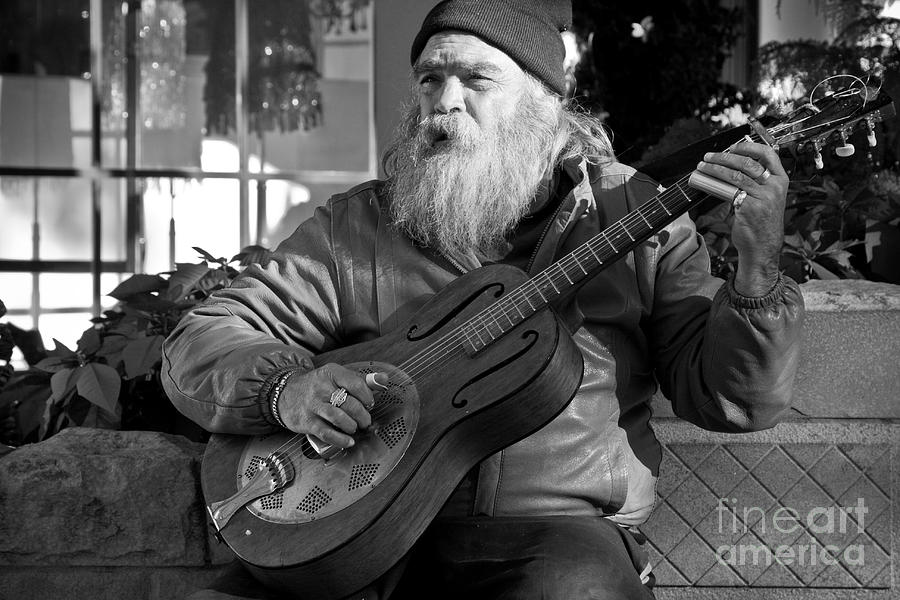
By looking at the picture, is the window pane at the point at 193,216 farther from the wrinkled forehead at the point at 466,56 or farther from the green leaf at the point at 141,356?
the wrinkled forehead at the point at 466,56

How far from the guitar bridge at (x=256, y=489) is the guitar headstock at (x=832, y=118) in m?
1.12

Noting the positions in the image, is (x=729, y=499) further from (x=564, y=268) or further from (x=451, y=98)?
(x=451, y=98)

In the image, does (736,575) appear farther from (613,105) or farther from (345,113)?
(345,113)

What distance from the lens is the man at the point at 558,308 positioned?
2.01 m

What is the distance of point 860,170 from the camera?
11.5 ft

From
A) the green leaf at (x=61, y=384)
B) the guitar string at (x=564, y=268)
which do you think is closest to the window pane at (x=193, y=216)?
the green leaf at (x=61, y=384)

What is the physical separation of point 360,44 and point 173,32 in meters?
0.98

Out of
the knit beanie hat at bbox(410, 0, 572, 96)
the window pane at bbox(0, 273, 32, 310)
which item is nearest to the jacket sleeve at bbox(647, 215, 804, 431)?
the knit beanie hat at bbox(410, 0, 572, 96)

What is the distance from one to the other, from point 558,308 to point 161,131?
3.96 m

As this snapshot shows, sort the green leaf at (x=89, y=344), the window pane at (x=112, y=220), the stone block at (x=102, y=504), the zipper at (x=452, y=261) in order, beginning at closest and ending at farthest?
the zipper at (x=452, y=261), the stone block at (x=102, y=504), the green leaf at (x=89, y=344), the window pane at (x=112, y=220)

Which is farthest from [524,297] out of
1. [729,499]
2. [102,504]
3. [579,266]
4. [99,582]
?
[99,582]

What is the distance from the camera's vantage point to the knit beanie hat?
2.45 meters

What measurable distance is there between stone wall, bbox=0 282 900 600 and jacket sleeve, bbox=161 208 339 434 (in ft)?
1.46

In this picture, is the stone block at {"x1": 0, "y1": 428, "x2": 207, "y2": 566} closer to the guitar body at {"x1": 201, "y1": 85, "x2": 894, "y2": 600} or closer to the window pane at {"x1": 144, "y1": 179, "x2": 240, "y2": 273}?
the guitar body at {"x1": 201, "y1": 85, "x2": 894, "y2": 600}
